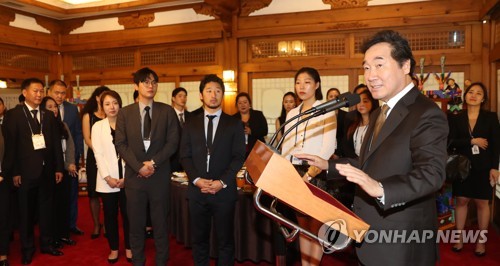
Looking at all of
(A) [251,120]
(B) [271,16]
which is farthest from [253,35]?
(A) [251,120]

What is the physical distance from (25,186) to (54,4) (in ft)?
16.8

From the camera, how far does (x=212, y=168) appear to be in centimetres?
273

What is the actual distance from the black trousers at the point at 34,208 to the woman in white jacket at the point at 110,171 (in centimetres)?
57

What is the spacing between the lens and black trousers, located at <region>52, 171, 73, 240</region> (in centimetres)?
381

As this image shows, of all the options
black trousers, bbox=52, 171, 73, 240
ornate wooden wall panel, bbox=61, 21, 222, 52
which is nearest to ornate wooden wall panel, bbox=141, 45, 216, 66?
ornate wooden wall panel, bbox=61, 21, 222, 52

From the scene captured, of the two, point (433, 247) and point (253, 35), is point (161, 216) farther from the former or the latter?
point (253, 35)

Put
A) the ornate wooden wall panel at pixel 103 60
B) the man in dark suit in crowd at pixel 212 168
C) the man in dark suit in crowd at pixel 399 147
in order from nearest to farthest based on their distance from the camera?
the man in dark suit in crowd at pixel 399 147
the man in dark suit in crowd at pixel 212 168
the ornate wooden wall panel at pixel 103 60

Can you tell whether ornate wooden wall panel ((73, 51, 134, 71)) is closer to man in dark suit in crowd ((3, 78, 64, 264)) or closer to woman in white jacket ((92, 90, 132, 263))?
man in dark suit in crowd ((3, 78, 64, 264))

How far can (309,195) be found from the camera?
43.2 inches

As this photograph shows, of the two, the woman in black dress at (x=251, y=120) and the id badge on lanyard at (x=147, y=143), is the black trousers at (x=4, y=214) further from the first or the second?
the woman in black dress at (x=251, y=120)

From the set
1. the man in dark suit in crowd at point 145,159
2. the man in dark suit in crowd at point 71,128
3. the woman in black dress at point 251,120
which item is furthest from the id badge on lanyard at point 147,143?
the woman in black dress at point 251,120

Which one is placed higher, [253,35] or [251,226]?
[253,35]

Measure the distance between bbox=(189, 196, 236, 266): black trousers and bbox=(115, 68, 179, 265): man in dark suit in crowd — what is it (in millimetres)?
333

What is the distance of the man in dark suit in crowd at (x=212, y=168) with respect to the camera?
2.72 meters
